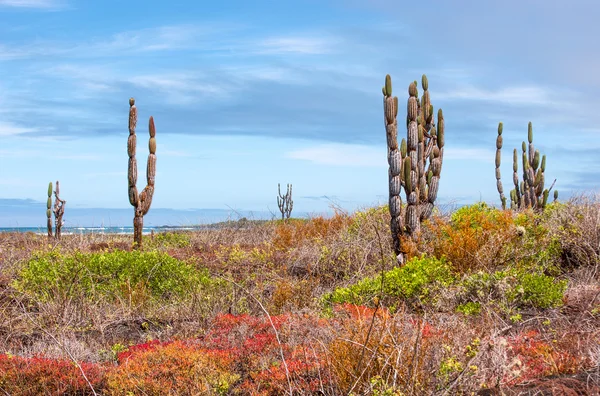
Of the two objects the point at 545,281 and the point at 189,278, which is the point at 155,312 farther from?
the point at 545,281

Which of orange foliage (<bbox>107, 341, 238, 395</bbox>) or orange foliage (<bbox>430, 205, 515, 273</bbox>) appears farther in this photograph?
orange foliage (<bbox>430, 205, 515, 273</bbox>)

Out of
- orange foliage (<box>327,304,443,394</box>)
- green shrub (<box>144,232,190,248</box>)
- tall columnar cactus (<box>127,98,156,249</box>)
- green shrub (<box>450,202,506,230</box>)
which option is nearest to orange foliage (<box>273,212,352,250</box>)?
green shrub (<box>144,232,190,248</box>)

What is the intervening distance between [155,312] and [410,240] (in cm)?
535

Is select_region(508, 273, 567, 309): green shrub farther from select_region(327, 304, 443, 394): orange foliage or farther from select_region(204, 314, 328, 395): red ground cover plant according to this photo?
select_region(327, 304, 443, 394): orange foliage

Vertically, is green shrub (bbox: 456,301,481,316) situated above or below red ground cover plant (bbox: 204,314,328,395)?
above

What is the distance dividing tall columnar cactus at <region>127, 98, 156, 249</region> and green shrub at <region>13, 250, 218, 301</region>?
5.32 meters

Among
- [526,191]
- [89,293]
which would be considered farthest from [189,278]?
[526,191]

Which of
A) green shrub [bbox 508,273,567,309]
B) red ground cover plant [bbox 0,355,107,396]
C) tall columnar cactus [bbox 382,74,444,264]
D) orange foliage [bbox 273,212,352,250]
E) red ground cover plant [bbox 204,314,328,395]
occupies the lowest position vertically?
red ground cover plant [bbox 0,355,107,396]

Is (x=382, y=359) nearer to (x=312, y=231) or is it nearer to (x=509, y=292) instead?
(x=509, y=292)

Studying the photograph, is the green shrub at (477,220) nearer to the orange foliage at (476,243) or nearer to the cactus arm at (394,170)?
the orange foliage at (476,243)

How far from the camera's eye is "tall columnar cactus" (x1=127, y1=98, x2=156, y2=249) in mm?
17734

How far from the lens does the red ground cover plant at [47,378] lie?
5660 millimetres

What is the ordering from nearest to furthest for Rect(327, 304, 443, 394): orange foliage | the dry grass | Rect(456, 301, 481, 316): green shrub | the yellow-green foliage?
Rect(327, 304, 443, 394): orange foliage, the dry grass, Rect(456, 301, 481, 316): green shrub, the yellow-green foliage

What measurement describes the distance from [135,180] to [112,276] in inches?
257
